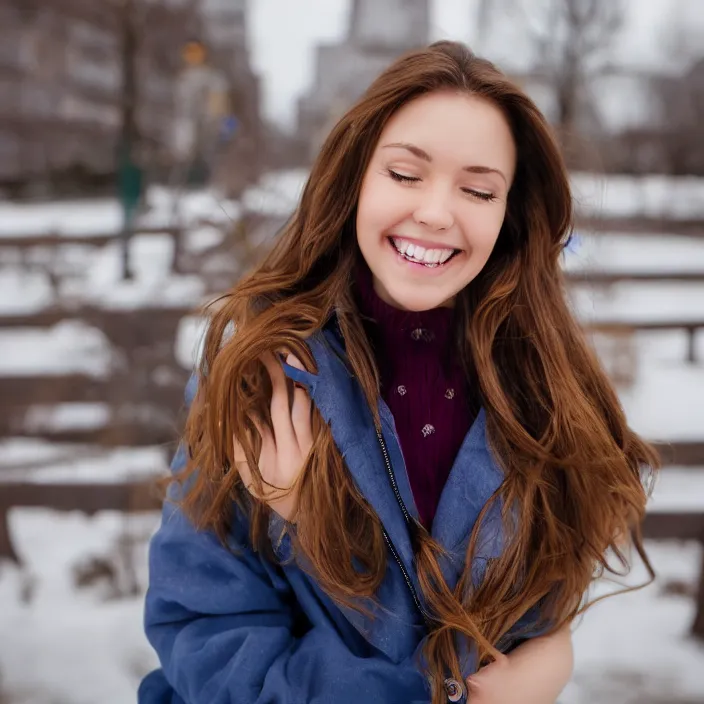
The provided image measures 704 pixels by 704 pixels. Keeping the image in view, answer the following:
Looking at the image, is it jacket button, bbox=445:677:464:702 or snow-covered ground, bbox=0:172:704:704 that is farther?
snow-covered ground, bbox=0:172:704:704

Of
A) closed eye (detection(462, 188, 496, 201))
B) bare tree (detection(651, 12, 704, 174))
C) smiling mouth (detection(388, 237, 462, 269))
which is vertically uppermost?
bare tree (detection(651, 12, 704, 174))

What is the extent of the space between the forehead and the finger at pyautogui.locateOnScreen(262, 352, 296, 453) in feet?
0.71

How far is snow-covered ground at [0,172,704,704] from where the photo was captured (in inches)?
43.5

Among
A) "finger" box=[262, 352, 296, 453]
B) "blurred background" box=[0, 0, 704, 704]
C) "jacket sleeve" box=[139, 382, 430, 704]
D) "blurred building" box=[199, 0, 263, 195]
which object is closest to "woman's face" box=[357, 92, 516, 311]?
"finger" box=[262, 352, 296, 453]

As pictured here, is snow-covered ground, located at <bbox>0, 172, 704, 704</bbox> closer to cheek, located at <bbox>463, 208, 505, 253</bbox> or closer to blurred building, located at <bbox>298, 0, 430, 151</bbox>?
blurred building, located at <bbox>298, 0, 430, 151</bbox>

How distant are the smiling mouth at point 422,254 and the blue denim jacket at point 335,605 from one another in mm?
104

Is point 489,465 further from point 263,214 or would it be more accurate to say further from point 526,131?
point 263,214

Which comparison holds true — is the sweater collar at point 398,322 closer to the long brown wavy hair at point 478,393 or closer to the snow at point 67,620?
the long brown wavy hair at point 478,393

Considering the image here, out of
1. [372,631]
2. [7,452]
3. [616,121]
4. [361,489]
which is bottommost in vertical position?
[7,452]

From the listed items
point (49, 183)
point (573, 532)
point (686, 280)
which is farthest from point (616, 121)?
point (49, 183)

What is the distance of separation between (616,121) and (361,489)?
1.06m

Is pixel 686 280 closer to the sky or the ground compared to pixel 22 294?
closer to the sky

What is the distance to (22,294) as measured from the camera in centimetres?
137

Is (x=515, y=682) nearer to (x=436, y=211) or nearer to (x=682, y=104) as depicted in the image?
(x=436, y=211)
